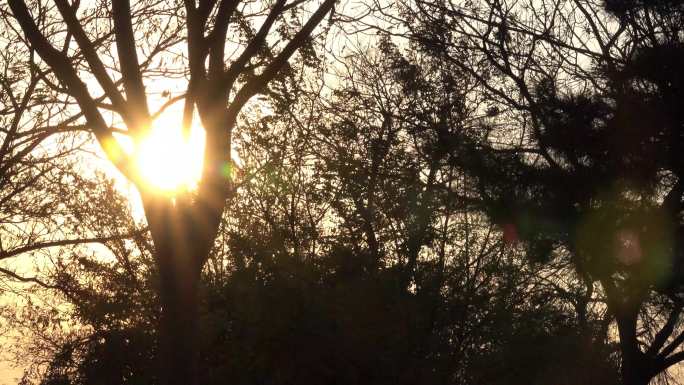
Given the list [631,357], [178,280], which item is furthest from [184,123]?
[631,357]

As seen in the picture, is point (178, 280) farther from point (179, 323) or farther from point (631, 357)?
point (631, 357)

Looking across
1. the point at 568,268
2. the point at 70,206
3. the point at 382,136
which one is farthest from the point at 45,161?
the point at 568,268

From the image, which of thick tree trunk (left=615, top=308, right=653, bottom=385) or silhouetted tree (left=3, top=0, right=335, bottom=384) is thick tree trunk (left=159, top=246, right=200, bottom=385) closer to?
silhouetted tree (left=3, top=0, right=335, bottom=384)

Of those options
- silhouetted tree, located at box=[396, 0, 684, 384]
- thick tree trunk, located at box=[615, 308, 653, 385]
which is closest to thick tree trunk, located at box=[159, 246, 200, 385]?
silhouetted tree, located at box=[396, 0, 684, 384]

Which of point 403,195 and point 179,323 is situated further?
point 403,195

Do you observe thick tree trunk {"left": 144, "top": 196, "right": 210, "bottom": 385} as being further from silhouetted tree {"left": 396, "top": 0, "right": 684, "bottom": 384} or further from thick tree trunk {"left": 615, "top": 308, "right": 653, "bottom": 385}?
thick tree trunk {"left": 615, "top": 308, "right": 653, "bottom": 385}

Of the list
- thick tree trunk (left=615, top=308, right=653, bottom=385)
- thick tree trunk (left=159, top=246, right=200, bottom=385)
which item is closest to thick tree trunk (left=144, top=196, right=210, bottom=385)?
thick tree trunk (left=159, top=246, right=200, bottom=385)

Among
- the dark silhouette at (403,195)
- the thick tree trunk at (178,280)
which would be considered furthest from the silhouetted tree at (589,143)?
the thick tree trunk at (178,280)

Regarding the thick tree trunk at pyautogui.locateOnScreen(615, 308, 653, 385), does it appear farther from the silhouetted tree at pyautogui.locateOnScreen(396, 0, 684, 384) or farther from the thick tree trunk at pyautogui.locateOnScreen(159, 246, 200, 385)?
the thick tree trunk at pyautogui.locateOnScreen(159, 246, 200, 385)

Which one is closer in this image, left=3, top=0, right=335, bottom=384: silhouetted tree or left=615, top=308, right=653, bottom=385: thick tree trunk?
left=3, top=0, right=335, bottom=384: silhouetted tree

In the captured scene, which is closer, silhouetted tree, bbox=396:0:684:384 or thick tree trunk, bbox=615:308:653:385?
silhouetted tree, bbox=396:0:684:384

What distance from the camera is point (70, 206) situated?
17125 millimetres

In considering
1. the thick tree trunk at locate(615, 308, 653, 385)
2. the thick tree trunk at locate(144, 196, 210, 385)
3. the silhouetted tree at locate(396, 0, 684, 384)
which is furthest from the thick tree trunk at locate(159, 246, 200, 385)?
the thick tree trunk at locate(615, 308, 653, 385)

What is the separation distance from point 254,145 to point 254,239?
7.01 feet
